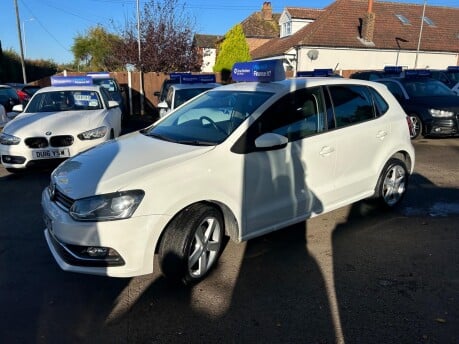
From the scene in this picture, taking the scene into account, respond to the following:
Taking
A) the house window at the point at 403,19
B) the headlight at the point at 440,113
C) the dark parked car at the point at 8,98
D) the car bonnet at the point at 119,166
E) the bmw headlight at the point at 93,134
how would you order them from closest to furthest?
the car bonnet at the point at 119,166 < the bmw headlight at the point at 93,134 < the headlight at the point at 440,113 < the dark parked car at the point at 8,98 < the house window at the point at 403,19

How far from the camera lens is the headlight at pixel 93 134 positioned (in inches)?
267

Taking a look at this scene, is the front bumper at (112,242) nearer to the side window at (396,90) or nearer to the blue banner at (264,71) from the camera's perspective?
the blue banner at (264,71)

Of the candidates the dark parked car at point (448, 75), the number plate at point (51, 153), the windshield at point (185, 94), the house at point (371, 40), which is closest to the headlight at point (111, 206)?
the number plate at point (51, 153)

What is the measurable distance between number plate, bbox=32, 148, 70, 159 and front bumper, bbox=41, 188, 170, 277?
12.5 ft

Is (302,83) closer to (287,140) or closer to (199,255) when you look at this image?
(287,140)

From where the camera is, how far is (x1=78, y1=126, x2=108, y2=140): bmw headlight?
6.78 meters

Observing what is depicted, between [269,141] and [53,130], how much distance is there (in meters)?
4.65

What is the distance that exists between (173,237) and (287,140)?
1.38 m

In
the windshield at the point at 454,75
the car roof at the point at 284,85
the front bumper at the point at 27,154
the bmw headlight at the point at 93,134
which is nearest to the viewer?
the car roof at the point at 284,85

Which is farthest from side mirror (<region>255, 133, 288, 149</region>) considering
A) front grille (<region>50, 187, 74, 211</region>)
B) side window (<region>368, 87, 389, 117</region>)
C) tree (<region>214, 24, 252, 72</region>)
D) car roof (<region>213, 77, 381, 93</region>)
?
tree (<region>214, 24, 252, 72</region>)

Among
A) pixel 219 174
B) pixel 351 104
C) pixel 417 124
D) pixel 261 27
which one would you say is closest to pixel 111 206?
pixel 219 174

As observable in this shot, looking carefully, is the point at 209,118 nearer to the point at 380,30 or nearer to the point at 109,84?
the point at 109,84

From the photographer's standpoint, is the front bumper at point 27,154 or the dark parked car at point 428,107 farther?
the dark parked car at point 428,107

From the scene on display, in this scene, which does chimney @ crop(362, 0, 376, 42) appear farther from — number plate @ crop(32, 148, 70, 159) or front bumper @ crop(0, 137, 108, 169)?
number plate @ crop(32, 148, 70, 159)
